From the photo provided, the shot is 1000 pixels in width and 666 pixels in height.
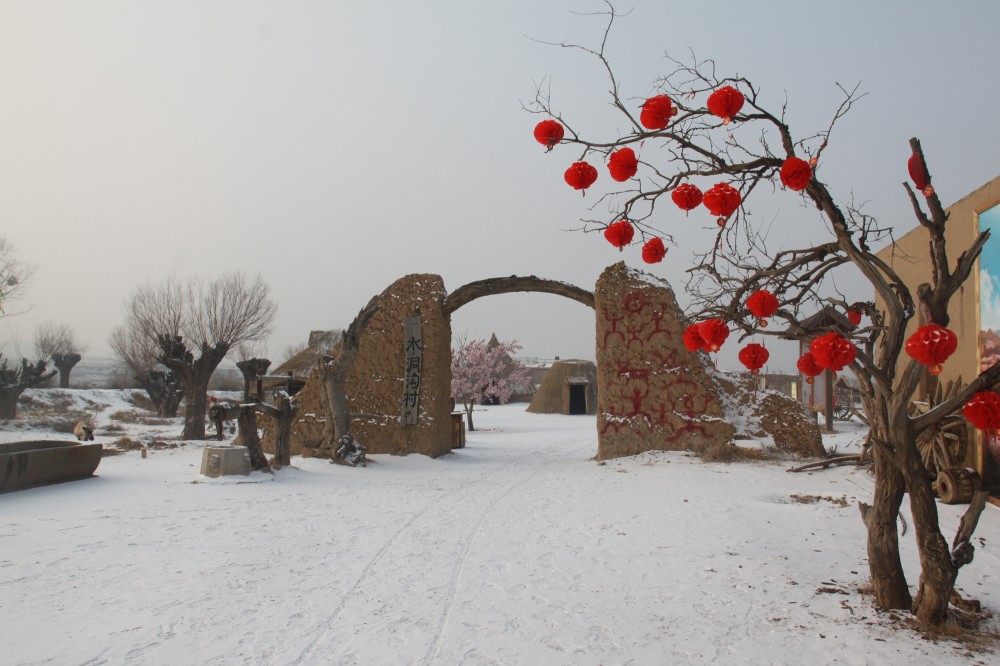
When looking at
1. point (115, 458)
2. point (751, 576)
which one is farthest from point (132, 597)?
point (115, 458)

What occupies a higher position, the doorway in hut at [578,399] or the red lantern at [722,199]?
the red lantern at [722,199]

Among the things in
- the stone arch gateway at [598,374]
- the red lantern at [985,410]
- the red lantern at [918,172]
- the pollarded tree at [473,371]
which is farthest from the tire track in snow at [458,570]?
the pollarded tree at [473,371]

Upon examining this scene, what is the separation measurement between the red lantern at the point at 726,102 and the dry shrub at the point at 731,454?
798 centimetres

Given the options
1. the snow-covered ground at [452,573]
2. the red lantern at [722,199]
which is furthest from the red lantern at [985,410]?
the red lantern at [722,199]

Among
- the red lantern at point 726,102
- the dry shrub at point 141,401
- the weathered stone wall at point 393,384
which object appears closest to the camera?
the red lantern at point 726,102

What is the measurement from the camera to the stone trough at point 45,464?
7.52 meters

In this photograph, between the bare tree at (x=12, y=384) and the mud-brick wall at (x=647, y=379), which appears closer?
the mud-brick wall at (x=647, y=379)

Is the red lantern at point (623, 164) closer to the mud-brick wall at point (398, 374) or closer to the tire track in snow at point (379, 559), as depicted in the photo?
the tire track in snow at point (379, 559)

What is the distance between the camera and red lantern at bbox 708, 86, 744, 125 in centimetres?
363

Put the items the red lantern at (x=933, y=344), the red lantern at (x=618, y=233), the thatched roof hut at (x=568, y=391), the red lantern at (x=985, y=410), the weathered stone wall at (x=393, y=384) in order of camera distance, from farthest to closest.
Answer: the thatched roof hut at (x=568, y=391), the weathered stone wall at (x=393, y=384), the red lantern at (x=618, y=233), the red lantern at (x=985, y=410), the red lantern at (x=933, y=344)

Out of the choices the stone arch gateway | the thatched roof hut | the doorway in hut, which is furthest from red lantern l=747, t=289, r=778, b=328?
the doorway in hut

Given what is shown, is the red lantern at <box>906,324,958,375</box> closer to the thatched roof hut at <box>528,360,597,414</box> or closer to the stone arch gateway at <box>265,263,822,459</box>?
the stone arch gateway at <box>265,263,822,459</box>

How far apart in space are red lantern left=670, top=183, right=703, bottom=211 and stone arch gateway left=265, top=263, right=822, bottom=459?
716 centimetres

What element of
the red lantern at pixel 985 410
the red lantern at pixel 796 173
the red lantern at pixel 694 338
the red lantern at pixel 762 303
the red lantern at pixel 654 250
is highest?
the red lantern at pixel 796 173
